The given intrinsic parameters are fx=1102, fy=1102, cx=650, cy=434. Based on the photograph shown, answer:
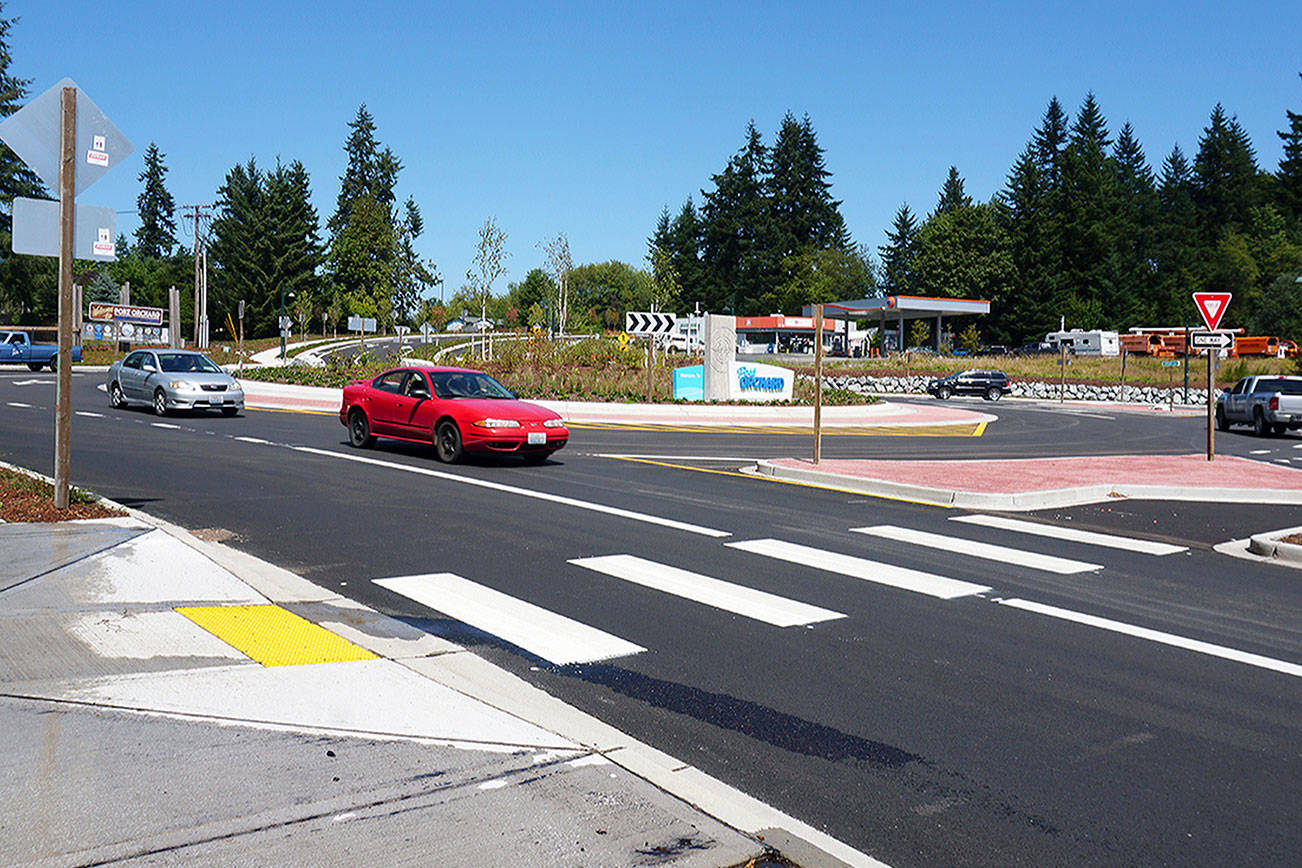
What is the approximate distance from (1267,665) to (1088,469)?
11584mm

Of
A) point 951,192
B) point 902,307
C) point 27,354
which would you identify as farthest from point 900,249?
point 27,354

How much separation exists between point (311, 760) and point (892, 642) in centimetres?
375

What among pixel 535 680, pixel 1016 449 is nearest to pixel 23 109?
pixel 535 680

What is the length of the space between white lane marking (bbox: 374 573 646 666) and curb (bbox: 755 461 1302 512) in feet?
23.8

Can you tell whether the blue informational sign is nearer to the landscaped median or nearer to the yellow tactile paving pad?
the landscaped median

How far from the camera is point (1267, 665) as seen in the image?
6453 millimetres

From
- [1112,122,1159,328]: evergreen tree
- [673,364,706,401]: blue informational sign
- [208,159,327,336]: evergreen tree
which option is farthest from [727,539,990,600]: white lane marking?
[1112,122,1159,328]: evergreen tree

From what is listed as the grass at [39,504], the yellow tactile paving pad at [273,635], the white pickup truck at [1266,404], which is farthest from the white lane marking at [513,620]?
the white pickup truck at [1266,404]

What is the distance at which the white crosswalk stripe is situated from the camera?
9.53 metres

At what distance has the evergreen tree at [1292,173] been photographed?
10725cm

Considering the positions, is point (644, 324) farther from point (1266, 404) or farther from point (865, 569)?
point (865, 569)

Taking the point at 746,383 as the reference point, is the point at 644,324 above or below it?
above

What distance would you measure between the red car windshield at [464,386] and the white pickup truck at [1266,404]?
23.0 m

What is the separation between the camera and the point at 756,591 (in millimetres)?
8320
